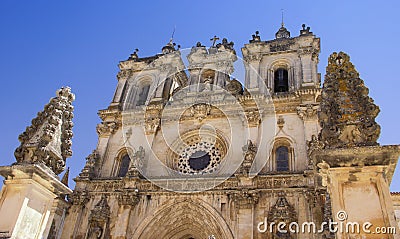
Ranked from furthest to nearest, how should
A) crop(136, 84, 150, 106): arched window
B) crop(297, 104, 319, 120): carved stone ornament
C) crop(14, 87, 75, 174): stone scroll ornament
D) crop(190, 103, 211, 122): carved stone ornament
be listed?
crop(136, 84, 150, 106): arched window < crop(190, 103, 211, 122): carved stone ornament < crop(297, 104, 319, 120): carved stone ornament < crop(14, 87, 75, 174): stone scroll ornament

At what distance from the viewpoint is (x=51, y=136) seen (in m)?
5.82

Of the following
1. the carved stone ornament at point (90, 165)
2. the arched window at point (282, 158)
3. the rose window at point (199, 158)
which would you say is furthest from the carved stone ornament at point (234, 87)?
the carved stone ornament at point (90, 165)

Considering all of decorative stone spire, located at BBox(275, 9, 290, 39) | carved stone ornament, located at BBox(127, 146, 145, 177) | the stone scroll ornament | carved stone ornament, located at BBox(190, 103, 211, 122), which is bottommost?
the stone scroll ornament

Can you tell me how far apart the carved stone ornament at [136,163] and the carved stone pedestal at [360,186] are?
1291 centimetres

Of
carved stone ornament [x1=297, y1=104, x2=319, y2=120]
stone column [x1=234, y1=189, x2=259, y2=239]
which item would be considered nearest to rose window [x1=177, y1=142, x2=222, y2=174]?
stone column [x1=234, y1=189, x2=259, y2=239]

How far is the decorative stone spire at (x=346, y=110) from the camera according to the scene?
4917 mm

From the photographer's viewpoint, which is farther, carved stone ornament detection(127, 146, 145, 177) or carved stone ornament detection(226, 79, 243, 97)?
carved stone ornament detection(226, 79, 243, 97)

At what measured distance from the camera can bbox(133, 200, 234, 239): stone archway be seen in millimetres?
14727

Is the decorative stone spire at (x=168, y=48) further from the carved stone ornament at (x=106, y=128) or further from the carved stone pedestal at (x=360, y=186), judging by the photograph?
the carved stone pedestal at (x=360, y=186)

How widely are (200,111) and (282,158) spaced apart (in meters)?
5.18

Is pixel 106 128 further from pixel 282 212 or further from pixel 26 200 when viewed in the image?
pixel 26 200

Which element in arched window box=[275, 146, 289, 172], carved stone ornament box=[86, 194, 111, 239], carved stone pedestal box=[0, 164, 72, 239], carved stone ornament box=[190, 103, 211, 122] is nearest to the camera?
carved stone pedestal box=[0, 164, 72, 239]

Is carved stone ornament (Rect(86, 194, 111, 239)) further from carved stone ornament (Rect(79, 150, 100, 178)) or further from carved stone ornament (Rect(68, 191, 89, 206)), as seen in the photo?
carved stone ornament (Rect(79, 150, 100, 178))

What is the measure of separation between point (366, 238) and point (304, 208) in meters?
9.71
